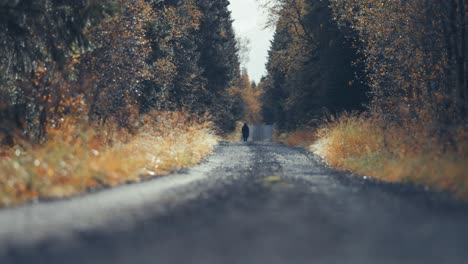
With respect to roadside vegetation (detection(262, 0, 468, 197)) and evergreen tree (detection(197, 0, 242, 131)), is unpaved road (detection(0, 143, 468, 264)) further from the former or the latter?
evergreen tree (detection(197, 0, 242, 131))

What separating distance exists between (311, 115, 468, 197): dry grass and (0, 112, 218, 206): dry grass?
210 inches

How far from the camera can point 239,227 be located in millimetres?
8203

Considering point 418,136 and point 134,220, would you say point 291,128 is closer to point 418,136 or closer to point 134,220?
point 418,136

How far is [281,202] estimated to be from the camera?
10695mm

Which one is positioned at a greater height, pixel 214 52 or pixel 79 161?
pixel 214 52

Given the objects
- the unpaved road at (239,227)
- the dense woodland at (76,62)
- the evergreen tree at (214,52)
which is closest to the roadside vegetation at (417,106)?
the unpaved road at (239,227)

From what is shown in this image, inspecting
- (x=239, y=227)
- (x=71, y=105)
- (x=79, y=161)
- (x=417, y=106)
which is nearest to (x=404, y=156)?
(x=417, y=106)

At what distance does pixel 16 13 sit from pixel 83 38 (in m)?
1.68

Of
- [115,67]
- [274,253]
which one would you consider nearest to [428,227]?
[274,253]

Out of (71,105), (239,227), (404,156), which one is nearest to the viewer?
(239,227)

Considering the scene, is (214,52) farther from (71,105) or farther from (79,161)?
(79,161)

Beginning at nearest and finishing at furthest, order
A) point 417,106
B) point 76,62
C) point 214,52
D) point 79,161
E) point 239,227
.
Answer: point 239,227
point 79,161
point 76,62
point 417,106
point 214,52

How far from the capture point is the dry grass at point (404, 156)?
13.5 meters

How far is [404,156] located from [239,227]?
10.1 meters
